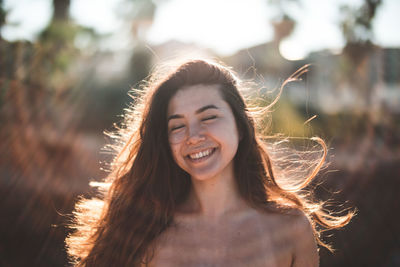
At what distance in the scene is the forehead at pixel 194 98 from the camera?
221 cm

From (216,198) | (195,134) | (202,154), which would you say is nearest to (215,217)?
(216,198)

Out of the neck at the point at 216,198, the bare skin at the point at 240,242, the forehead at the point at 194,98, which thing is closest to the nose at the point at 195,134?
the forehead at the point at 194,98

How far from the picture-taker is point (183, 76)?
2.35 meters

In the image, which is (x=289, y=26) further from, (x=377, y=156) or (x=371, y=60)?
(x=377, y=156)

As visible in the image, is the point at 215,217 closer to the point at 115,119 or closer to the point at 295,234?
the point at 295,234

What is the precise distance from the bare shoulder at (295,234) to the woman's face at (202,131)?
470 millimetres

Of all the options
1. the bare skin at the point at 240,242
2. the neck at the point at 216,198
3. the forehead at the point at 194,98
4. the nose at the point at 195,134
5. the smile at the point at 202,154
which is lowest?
the bare skin at the point at 240,242

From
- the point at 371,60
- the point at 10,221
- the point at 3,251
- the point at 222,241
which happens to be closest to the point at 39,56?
the point at 10,221

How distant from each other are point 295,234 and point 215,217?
50 cm

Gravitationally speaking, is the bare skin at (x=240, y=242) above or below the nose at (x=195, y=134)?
below

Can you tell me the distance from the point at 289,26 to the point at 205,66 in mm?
11593

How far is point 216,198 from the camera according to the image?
7.59ft

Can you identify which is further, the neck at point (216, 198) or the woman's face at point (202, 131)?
the neck at point (216, 198)

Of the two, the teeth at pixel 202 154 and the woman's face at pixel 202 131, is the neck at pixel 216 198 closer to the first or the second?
the woman's face at pixel 202 131
